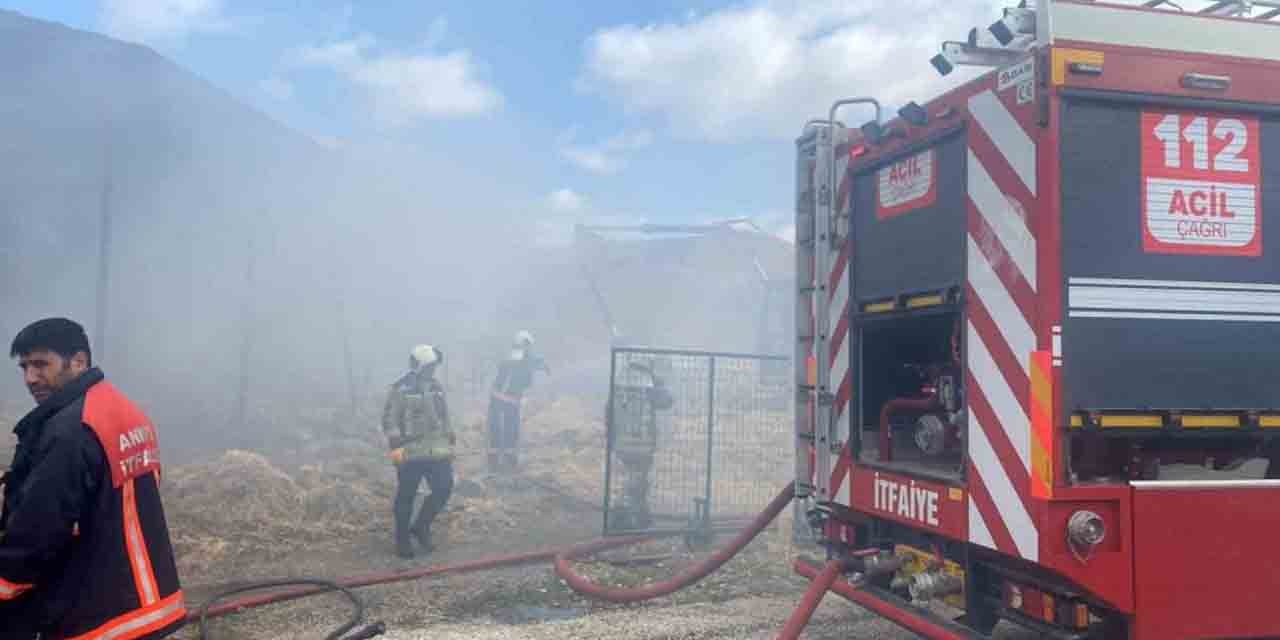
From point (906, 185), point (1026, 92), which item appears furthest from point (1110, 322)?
point (906, 185)

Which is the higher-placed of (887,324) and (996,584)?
(887,324)

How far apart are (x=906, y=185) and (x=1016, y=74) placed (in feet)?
2.71

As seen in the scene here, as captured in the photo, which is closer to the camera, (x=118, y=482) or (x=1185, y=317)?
(x=118, y=482)

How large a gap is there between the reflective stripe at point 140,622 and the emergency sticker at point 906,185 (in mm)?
3159

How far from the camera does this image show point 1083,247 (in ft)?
10.8

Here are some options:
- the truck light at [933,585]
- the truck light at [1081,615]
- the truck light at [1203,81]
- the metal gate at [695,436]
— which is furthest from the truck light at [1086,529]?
the metal gate at [695,436]

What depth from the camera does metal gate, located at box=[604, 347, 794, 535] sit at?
7891 millimetres

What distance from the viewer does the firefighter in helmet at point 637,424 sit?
7.89 metres

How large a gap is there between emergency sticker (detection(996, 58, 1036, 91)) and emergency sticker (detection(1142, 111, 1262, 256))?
450 mm

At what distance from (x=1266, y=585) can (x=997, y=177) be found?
5.38 ft

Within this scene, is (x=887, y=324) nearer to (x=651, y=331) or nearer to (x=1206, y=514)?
(x=1206, y=514)

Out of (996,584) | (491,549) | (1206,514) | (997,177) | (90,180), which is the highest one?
(90,180)

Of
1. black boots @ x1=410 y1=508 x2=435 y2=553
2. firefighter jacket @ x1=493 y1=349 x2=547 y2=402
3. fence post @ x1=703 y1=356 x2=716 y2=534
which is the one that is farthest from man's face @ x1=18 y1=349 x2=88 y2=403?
firefighter jacket @ x1=493 y1=349 x2=547 y2=402

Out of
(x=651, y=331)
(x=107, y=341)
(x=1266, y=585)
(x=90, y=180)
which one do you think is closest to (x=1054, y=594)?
(x=1266, y=585)
